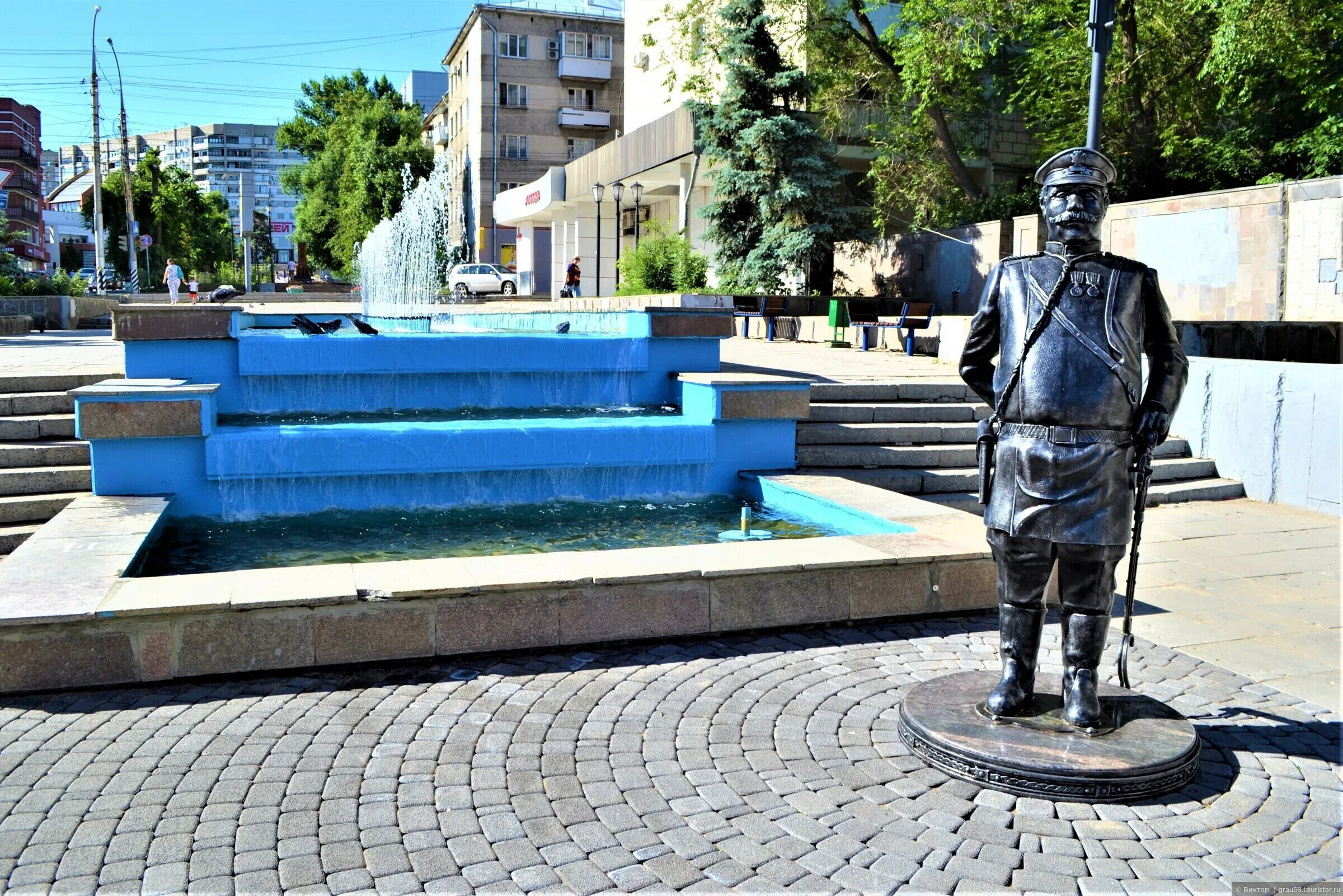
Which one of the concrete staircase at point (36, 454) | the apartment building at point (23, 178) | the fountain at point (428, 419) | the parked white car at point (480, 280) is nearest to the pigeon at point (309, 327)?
the fountain at point (428, 419)

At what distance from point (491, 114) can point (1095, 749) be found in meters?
55.0

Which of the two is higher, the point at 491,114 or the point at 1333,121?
the point at 491,114

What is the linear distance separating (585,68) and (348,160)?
14.5 m

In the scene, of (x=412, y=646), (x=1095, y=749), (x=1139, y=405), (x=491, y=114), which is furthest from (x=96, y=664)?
(x=491, y=114)

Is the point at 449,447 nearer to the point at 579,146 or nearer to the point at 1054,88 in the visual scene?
the point at 1054,88

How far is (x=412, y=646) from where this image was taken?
493 centimetres

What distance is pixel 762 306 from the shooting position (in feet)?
72.5

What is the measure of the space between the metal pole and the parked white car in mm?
33380

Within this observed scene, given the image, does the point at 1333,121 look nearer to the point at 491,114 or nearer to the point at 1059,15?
the point at 1059,15

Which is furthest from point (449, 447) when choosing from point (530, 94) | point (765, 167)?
point (530, 94)

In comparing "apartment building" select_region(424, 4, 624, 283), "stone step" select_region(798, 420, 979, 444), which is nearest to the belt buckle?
"stone step" select_region(798, 420, 979, 444)

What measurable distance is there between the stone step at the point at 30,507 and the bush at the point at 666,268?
20.0 metres

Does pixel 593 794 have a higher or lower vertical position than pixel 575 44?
lower

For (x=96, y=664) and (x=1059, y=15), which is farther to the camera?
(x=1059, y=15)
